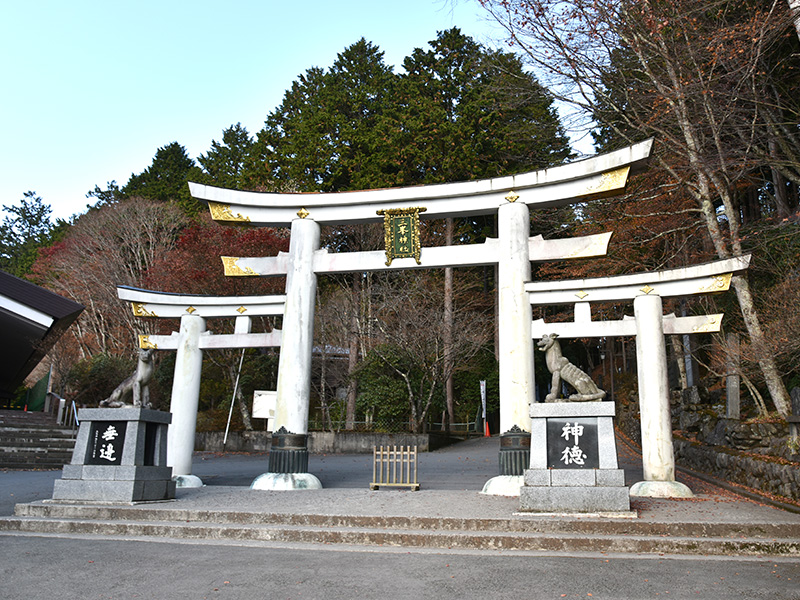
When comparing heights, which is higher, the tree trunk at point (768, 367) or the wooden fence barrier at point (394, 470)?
the tree trunk at point (768, 367)

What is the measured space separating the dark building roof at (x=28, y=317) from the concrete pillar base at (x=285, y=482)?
44.6 feet

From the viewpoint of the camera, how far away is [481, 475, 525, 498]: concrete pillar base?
8750 millimetres

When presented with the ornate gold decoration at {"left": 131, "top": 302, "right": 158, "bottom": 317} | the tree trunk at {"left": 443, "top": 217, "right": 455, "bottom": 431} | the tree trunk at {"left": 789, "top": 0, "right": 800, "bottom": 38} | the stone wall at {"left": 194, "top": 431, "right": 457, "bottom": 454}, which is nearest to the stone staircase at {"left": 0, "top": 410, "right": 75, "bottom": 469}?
the stone wall at {"left": 194, "top": 431, "right": 457, "bottom": 454}

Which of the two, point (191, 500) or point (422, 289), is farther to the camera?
point (422, 289)

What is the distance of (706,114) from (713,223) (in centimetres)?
231

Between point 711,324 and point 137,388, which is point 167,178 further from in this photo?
point 711,324

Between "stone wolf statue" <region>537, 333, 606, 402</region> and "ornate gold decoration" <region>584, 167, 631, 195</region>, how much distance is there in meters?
2.74

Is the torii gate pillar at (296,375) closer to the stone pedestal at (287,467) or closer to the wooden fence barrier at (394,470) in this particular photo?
the stone pedestal at (287,467)

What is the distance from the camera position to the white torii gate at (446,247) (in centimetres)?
938

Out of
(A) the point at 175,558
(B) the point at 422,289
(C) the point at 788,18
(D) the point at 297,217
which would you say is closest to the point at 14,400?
(B) the point at 422,289

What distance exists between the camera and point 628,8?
11570mm

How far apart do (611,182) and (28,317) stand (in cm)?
1899

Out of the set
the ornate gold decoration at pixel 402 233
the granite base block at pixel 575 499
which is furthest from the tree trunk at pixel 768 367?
the ornate gold decoration at pixel 402 233

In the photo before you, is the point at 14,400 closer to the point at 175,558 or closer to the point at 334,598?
the point at 175,558
